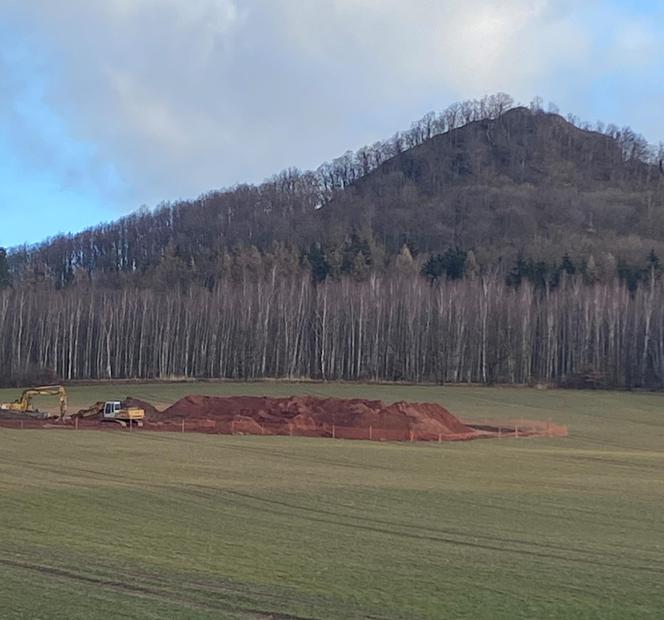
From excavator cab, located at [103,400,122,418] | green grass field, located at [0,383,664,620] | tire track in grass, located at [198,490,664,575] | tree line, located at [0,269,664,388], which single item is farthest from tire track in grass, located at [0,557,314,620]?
tree line, located at [0,269,664,388]

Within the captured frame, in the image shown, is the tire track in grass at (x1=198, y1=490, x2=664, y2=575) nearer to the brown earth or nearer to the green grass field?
the green grass field

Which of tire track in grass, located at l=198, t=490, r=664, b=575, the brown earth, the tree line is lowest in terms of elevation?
tire track in grass, located at l=198, t=490, r=664, b=575

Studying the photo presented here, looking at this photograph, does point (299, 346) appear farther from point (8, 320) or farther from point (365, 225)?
point (365, 225)

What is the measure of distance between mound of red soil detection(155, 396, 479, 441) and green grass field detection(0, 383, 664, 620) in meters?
8.59

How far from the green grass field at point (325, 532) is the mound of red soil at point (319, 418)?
8.59m

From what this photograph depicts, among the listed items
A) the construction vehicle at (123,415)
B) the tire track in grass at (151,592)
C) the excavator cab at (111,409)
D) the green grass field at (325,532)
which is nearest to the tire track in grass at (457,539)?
the green grass field at (325,532)

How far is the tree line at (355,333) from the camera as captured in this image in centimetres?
10781

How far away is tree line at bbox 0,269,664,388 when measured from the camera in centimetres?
10781

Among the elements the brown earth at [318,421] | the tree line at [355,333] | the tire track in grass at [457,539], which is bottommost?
the tire track in grass at [457,539]

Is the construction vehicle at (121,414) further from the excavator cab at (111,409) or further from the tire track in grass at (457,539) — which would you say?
the tire track in grass at (457,539)

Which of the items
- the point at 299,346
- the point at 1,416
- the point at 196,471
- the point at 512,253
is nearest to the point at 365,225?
the point at 512,253

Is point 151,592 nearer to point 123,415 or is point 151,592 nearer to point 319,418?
point 319,418

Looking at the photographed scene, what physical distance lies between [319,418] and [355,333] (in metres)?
53.3

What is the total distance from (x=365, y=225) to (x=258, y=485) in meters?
167
